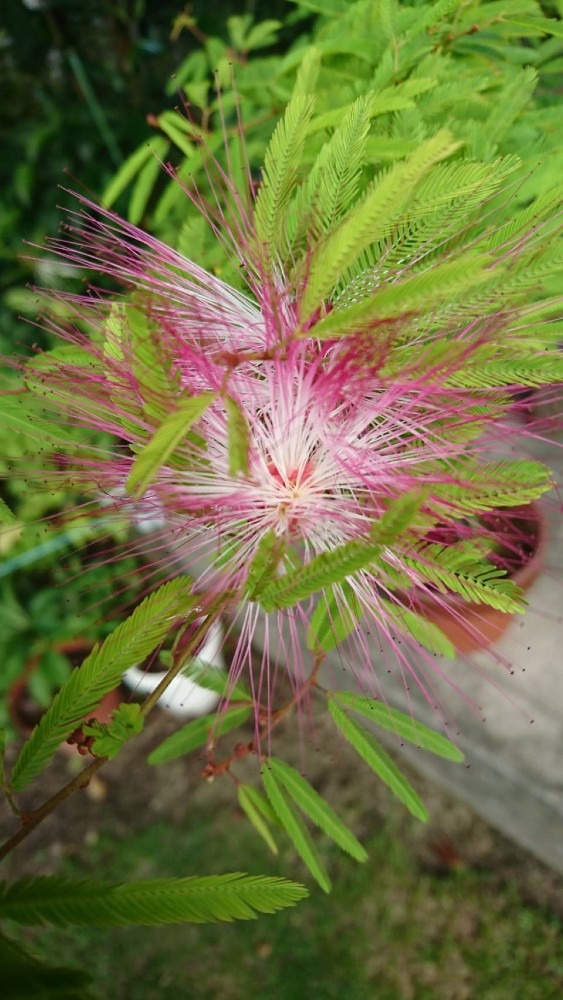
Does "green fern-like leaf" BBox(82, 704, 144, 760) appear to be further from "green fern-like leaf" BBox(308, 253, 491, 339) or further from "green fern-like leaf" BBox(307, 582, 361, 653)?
"green fern-like leaf" BBox(308, 253, 491, 339)

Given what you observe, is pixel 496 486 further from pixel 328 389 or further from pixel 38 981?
pixel 38 981

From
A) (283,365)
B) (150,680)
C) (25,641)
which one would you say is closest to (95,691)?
(283,365)

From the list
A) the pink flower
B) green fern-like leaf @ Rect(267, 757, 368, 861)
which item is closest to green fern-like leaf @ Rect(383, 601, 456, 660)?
the pink flower

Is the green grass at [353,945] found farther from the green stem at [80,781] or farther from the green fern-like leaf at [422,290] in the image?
the green fern-like leaf at [422,290]

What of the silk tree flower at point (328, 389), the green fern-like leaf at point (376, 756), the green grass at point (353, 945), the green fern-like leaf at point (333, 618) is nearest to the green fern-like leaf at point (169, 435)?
the silk tree flower at point (328, 389)

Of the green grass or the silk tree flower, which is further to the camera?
the green grass

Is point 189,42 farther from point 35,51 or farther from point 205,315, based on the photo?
point 205,315
